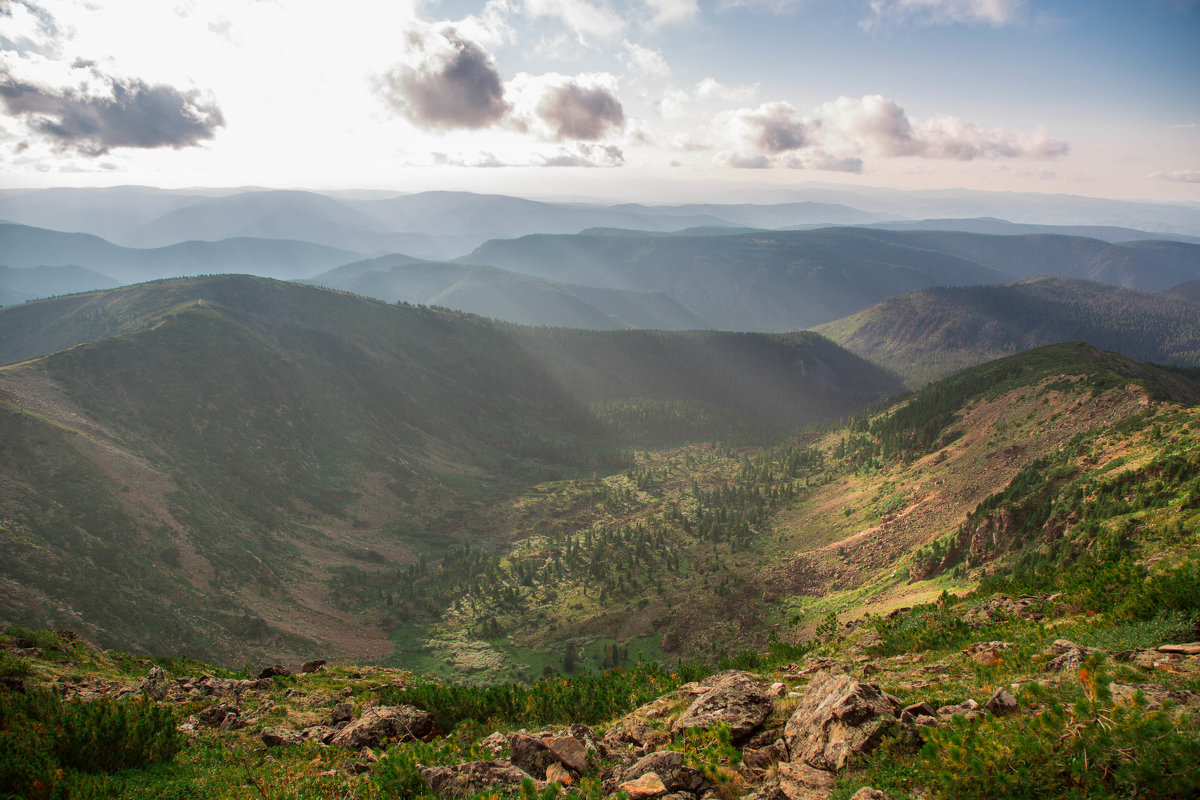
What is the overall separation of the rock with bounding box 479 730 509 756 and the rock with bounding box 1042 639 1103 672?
42.6 feet

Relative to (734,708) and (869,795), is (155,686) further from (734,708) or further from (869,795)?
(869,795)

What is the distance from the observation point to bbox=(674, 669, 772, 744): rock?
484 inches

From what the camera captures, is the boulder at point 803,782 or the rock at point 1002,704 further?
the rock at point 1002,704

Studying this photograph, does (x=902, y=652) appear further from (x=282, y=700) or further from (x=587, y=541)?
(x=587, y=541)

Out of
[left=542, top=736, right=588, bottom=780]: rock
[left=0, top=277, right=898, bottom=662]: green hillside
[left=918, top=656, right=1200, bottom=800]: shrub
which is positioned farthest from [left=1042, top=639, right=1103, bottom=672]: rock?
[left=0, top=277, right=898, bottom=662]: green hillside

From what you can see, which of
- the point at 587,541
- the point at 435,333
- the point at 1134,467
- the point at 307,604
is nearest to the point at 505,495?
the point at 587,541

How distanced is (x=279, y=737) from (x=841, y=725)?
53.9 feet

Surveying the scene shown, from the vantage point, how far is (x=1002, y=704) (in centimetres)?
974

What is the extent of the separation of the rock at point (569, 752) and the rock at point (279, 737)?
910cm

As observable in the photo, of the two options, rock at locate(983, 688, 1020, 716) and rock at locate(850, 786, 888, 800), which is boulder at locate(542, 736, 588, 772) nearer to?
rock at locate(850, 786, 888, 800)

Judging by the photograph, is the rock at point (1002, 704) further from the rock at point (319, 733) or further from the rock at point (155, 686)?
the rock at point (155, 686)

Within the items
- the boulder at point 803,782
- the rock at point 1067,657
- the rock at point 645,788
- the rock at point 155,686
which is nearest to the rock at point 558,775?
the rock at point 645,788

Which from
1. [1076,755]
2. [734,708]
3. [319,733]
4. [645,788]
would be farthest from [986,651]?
[319,733]

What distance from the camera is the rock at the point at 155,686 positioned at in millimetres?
19359
